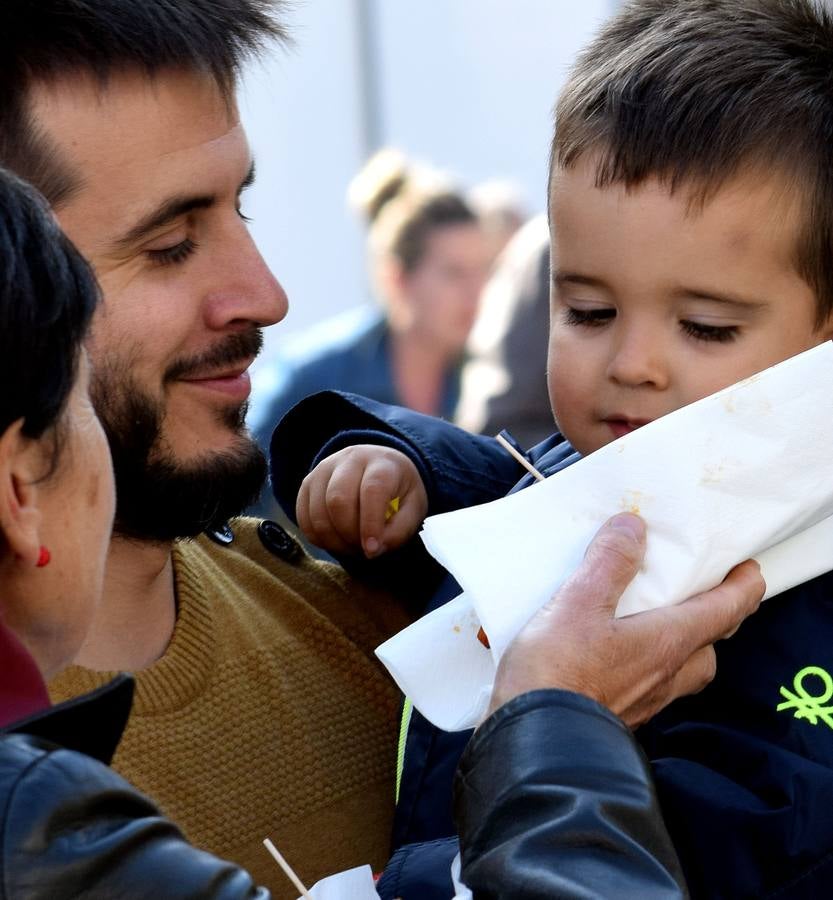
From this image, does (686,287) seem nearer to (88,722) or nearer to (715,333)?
(715,333)

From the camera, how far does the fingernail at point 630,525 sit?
1877 mm

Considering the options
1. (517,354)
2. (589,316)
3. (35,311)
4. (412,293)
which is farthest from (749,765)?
(412,293)

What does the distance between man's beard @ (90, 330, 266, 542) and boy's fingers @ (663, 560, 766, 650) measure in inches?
28.9

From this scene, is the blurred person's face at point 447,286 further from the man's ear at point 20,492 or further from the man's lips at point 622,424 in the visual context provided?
the man's ear at point 20,492

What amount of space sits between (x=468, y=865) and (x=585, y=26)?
6031mm

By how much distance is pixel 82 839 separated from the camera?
131 centimetres

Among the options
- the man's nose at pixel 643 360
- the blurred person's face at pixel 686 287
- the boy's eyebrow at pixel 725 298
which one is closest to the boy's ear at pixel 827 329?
the blurred person's face at pixel 686 287

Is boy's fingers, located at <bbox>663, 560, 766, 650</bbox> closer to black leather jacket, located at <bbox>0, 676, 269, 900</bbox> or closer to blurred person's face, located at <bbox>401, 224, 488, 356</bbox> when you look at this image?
black leather jacket, located at <bbox>0, 676, 269, 900</bbox>

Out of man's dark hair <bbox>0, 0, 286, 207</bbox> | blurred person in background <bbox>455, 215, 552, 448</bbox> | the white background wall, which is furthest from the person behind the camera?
the white background wall

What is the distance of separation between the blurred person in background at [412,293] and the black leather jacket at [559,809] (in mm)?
4769

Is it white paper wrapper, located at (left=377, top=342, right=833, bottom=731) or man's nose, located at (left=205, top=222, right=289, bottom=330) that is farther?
man's nose, located at (left=205, top=222, right=289, bottom=330)

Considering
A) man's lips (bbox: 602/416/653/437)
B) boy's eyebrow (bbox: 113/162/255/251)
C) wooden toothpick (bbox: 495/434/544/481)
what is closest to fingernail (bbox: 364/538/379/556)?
wooden toothpick (bbox: 495/434/544/481)

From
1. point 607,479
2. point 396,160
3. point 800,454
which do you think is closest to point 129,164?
point 607,479

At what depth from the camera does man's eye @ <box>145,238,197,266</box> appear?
2299 millimetres
